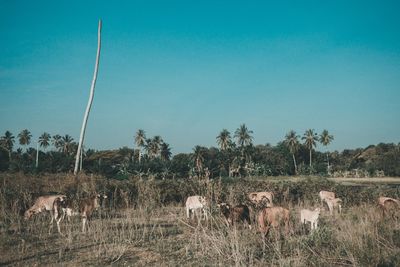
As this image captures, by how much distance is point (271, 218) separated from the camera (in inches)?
340

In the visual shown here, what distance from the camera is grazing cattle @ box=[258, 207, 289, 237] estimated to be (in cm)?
852

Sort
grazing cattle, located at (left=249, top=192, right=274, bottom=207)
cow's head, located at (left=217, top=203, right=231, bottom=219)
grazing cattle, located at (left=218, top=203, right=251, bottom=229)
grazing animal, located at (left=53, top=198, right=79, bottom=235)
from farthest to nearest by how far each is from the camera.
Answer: grazing cattle, located at (left=249, top=192, right=274, bottom=207), grazing animal, located at (left=53, top=198, right=79, bottom=235), grazing cattle, located at (left=218, top=203, right=251, bottom=229), cow's head, located at (left=217, top=203, right=231, bottom=219)

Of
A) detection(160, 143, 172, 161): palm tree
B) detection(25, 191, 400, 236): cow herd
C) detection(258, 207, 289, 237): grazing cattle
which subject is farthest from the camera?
detection(160, 143, 172, 161): palm tree

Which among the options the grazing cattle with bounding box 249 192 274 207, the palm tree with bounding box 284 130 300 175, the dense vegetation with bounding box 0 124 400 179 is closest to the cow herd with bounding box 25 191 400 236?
the grazing cattle with bounding box 249 192 274 207

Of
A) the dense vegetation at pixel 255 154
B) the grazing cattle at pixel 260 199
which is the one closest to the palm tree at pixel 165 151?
the dense vegetation at pixel 255 154

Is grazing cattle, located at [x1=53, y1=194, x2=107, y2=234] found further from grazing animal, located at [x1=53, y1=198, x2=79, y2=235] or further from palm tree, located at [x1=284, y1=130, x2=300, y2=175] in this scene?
palm tree, located at [x1=284, y1=130, x2=300, y2=175]

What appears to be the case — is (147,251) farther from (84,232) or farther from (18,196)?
(18,196)

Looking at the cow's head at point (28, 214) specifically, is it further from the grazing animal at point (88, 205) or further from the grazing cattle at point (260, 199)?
the grazing cattle at point (260, 199)

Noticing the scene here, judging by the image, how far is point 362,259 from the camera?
560 cm

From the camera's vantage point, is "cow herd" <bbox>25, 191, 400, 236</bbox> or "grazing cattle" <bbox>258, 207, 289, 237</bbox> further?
"cow herd" <bbox>25, 191, 400, 236</bbox>

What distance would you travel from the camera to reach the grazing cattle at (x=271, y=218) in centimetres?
852

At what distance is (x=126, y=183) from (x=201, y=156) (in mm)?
58502

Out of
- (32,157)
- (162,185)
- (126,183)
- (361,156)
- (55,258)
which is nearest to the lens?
(55,258)

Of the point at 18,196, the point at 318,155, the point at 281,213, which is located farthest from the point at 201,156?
the point at 281,213
